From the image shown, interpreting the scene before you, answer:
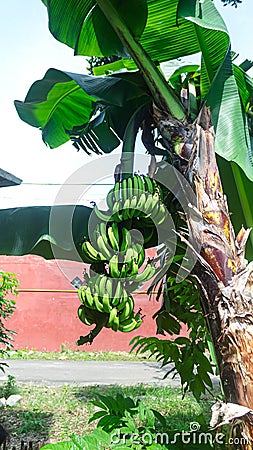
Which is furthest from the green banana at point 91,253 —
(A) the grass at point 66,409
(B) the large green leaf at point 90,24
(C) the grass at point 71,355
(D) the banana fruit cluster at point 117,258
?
→ (C) the grass at point 71,355

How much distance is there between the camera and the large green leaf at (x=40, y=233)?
4.75ft

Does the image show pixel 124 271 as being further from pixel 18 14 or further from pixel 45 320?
pixel 45 320

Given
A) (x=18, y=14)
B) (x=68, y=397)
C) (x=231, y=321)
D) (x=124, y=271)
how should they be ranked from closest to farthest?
1. (x=231, y=321)
2. (x=124, y=271)
3. (x=18, y=14)
4. (x=68, y=397)

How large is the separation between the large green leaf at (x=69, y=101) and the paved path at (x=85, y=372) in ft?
12.4

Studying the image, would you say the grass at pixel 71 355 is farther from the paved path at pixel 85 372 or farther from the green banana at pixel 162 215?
the green banana at pixel 162 215

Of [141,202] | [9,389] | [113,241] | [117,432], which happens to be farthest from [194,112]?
[9,389]

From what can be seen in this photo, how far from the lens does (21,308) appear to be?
7652mm

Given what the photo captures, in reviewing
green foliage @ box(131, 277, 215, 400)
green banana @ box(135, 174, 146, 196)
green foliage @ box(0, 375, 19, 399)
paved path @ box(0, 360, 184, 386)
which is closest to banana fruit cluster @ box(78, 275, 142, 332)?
green banana @ box(135, 174, 146, 196)

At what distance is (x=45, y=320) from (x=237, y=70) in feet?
21.7

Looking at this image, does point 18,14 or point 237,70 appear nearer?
point 237,70

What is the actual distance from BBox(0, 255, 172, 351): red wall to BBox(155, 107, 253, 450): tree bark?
20.2 feet

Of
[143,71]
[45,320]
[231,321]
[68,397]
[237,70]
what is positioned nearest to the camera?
[231,321]

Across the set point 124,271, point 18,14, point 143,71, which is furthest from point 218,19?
point 18,14

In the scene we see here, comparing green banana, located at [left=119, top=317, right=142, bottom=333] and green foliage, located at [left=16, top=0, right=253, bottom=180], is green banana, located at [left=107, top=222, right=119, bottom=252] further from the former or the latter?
green foliage, located at [left=16, top=0, right=253, bottom=180]
